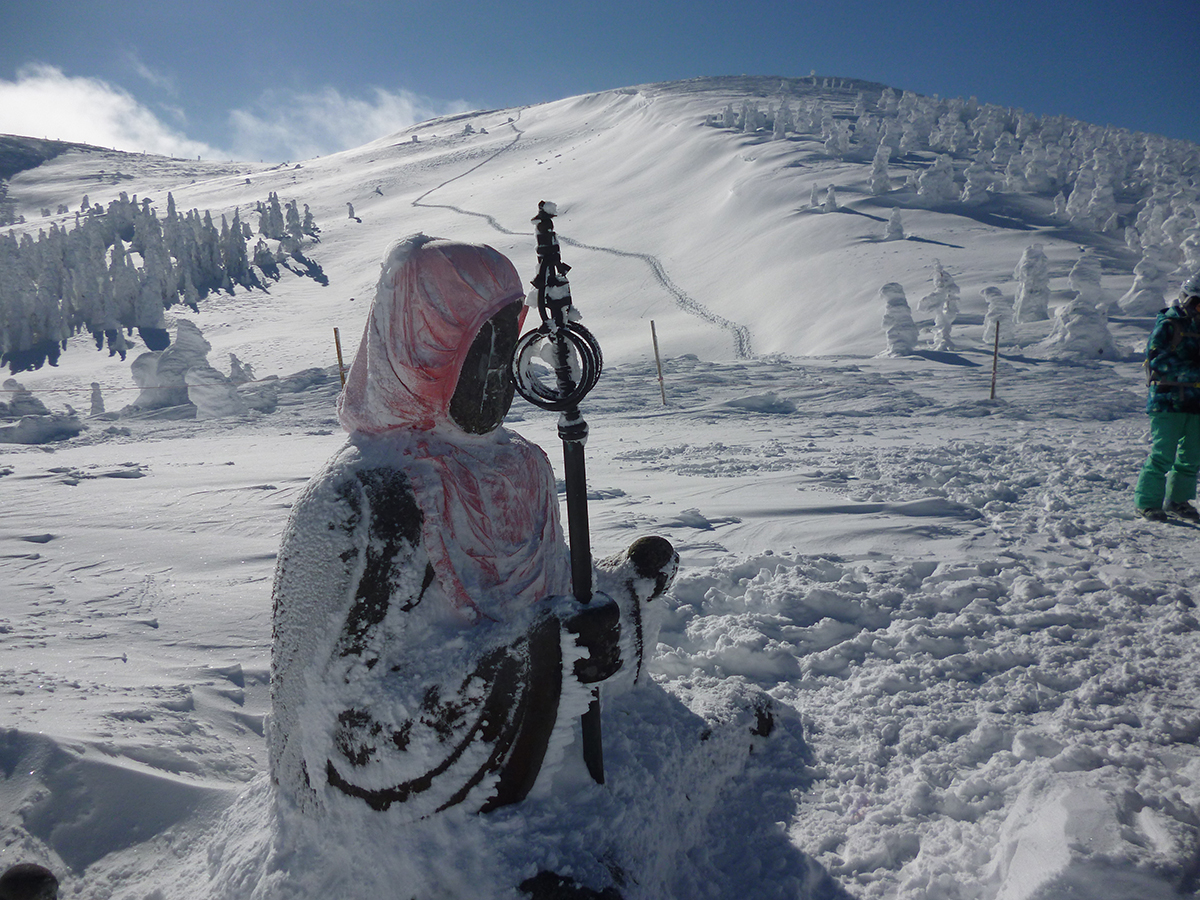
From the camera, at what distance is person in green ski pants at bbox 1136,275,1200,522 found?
415cm

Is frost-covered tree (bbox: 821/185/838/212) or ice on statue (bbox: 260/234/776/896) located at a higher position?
frost-covered tree (bbox: 821/185/838/212)

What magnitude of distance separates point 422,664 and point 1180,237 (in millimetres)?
25569

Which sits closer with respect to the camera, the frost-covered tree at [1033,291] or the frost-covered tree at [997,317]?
the frost-covered tree at [997,317]

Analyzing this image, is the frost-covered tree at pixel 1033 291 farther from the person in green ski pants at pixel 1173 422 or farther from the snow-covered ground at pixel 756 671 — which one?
the person in green ski pants at pixel 1173 422

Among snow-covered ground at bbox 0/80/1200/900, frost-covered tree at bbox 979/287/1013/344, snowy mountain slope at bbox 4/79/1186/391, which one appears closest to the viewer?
snow-covered ground at bbox 0/80/1200/900

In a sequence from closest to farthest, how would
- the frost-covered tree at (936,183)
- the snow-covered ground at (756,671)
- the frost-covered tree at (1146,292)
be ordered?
the snow-covered ground at (756,671), the frost-covered tree at (1146,292), the frost-covered tree at (936,183)

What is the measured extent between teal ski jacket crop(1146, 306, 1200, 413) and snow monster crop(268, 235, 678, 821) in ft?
14.8

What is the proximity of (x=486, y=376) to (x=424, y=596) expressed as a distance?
0.49 m

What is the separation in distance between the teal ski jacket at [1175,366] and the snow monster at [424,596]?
451cm

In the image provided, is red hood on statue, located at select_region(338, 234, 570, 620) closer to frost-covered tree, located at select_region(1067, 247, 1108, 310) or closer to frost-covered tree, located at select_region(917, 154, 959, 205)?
frost-covered tree, located at select_region(1067, 247, 1108, 310)

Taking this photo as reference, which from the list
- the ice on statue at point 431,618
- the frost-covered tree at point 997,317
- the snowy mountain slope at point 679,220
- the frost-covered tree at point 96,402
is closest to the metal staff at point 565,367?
the ice on statue at point 431,618

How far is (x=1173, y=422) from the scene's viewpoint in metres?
4.25

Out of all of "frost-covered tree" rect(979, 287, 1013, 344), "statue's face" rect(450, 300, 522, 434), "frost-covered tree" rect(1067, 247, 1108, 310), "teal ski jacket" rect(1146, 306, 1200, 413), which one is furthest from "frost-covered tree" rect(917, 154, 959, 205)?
"statue's face" rect(450, 300, 522, 434)

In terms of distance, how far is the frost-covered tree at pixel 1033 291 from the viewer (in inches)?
567
